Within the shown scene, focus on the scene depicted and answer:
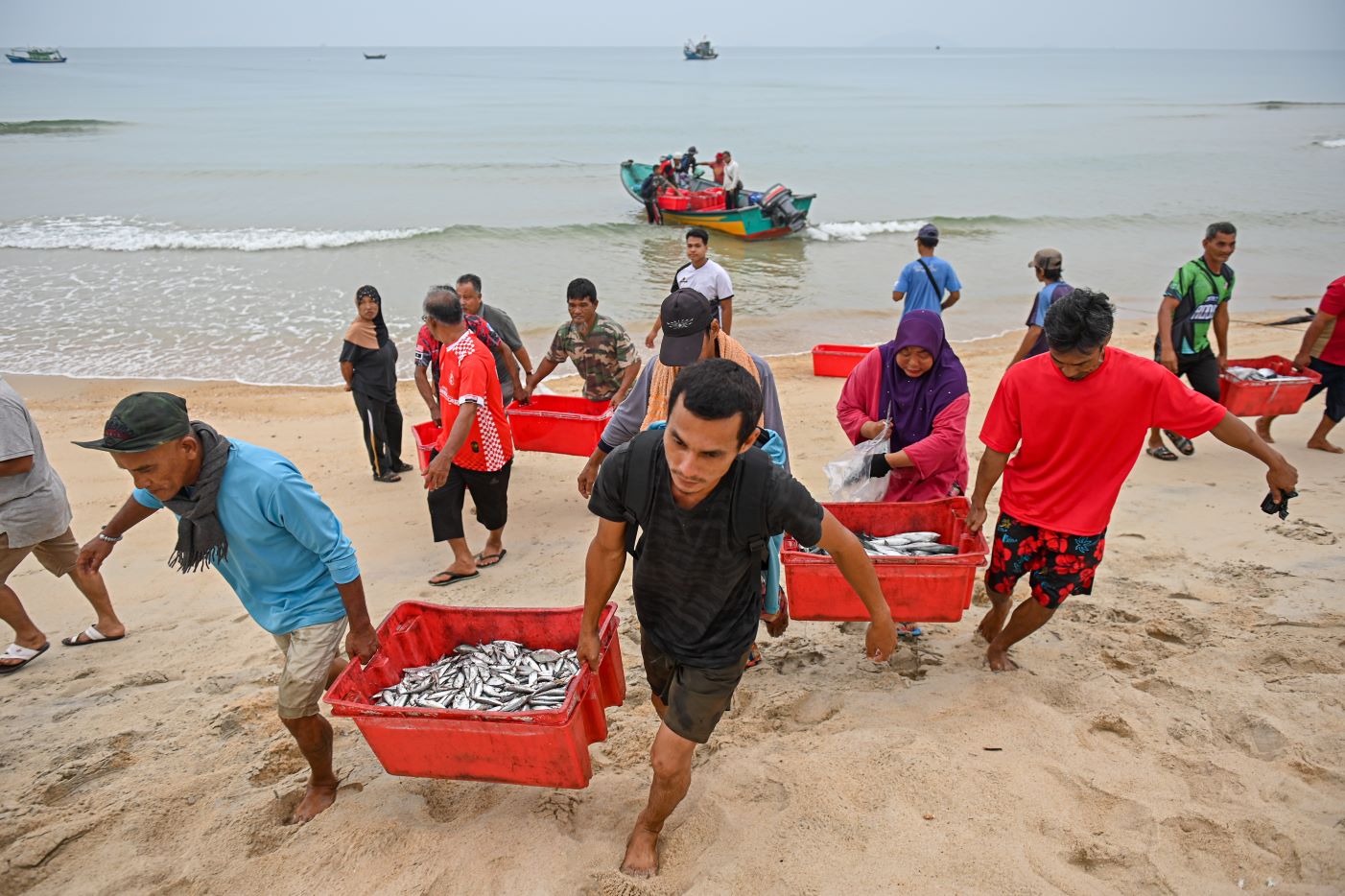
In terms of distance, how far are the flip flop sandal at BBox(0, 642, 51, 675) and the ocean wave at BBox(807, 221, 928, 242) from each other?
21.0 meters

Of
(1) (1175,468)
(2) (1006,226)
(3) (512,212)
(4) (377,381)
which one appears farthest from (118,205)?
(1) (1175,468)

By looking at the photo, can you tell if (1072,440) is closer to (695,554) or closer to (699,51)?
(695,554)

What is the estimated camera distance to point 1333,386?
7340 millimetres

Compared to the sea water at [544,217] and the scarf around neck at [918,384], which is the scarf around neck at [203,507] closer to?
the scarf around neck at [918,384]

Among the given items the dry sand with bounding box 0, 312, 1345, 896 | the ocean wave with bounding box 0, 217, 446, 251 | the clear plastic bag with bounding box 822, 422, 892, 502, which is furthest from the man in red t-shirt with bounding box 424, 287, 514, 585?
the ocean wave with bounding box 0, 217, 446, 251

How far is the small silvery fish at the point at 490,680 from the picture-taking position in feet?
11.6

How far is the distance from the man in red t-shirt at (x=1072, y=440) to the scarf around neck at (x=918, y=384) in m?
0.45

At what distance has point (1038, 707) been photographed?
13.2 feet

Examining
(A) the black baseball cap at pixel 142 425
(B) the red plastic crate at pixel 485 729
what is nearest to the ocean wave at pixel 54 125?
(A) the black baseball cap at pixel 142 425

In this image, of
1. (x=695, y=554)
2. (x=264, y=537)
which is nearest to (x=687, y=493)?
(x=695, y=554)

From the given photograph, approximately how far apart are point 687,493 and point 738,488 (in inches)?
6.7

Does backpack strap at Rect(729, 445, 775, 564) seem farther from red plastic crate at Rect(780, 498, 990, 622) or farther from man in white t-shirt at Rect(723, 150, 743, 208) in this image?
man in white t-shirt at Rect(723, 150, 743, 208)

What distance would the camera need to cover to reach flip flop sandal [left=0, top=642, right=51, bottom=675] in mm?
4961

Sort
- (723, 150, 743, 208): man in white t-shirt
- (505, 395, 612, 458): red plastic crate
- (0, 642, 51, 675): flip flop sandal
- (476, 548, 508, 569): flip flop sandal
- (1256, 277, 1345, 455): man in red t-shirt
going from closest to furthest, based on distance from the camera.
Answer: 1. (0, 642, 51, 675): flip flop sandal
2. (476, 548, 508, 569): flip flop sandal
3. (505, 395, 612, 458): red plastic crate
4. (1256, 277, 1345, 455): man in red t-shirt
5. (723, 150, 743, 208): man in white t-shirt
